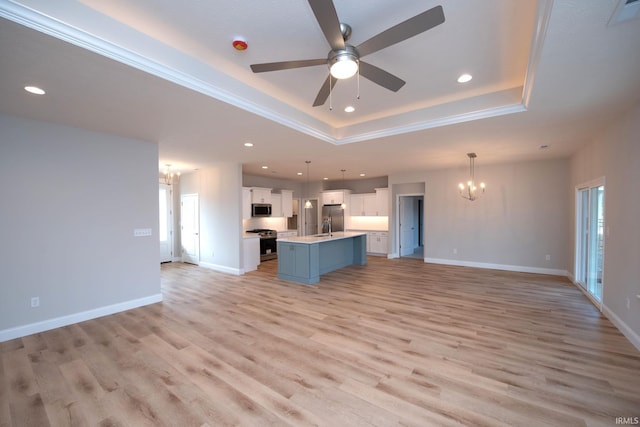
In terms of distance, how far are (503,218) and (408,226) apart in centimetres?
313

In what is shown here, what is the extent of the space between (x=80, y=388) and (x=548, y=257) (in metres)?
8.41

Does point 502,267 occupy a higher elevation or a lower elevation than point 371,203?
lower

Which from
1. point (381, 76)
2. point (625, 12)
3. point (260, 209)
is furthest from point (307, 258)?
point (625, 12)

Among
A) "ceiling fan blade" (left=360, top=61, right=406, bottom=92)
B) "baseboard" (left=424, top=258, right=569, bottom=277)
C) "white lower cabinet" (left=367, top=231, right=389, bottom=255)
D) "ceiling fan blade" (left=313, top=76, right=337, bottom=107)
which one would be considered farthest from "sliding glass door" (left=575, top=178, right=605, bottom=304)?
"white lower cabinet" (left=367, top=231, right=389, bottom=255)

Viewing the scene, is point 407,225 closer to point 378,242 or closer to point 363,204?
point 378,242

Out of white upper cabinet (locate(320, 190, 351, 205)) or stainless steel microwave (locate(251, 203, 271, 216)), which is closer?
stainless steel microwave (locate(251, 203, 271, 216))

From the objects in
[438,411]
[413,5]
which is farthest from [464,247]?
[413,5]

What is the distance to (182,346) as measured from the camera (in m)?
2.98

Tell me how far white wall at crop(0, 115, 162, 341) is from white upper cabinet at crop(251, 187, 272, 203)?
11.8 ft

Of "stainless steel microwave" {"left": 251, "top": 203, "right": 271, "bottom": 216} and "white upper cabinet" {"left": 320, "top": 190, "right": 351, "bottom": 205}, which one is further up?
"white upper cabinet" {"left": 320, "top": 190, "right": 351, "bottom": 205}

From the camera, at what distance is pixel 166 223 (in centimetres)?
812

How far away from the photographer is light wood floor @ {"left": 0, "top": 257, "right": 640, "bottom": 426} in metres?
1.98

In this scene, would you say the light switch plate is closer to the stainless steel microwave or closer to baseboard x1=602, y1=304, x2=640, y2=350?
the stainless steel microwave

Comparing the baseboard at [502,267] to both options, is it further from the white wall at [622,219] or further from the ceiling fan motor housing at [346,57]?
the ceiling fan motor housing at [346,57]
